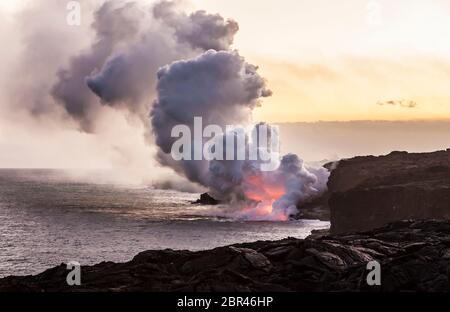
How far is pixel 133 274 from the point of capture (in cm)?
3628

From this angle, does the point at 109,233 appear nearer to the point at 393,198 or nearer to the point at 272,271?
the point at 393,198

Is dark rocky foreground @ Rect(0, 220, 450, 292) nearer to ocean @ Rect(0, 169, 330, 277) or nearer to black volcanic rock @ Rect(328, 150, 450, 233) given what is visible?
ocean @ Rect(0, 169, 330, 277)

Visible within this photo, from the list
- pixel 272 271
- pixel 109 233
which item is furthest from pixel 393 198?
pixel 272 271

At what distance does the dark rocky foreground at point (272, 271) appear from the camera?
108ft

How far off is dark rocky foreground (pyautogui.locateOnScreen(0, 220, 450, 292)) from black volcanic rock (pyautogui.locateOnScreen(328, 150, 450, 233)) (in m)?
70.3

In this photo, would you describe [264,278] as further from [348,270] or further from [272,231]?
[272,231]

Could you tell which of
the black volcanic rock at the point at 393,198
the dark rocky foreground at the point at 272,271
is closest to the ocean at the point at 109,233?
the black volcanic rock at the point at 393,198

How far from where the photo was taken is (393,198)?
372 ft

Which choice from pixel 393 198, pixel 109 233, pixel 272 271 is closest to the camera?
pixel 272 271

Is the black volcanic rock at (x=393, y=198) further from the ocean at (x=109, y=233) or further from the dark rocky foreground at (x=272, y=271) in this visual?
the dark rocky foreground at (x=272, y=271)

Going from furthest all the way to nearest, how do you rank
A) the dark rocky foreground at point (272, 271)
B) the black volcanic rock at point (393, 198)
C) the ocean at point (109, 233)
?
the ocean at point (109, 233), the black volcanic rock at point (393, 198), the dark rocky foreground at point (272, 271)

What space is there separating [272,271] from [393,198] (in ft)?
270

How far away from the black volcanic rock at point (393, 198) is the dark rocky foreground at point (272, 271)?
231 feet
